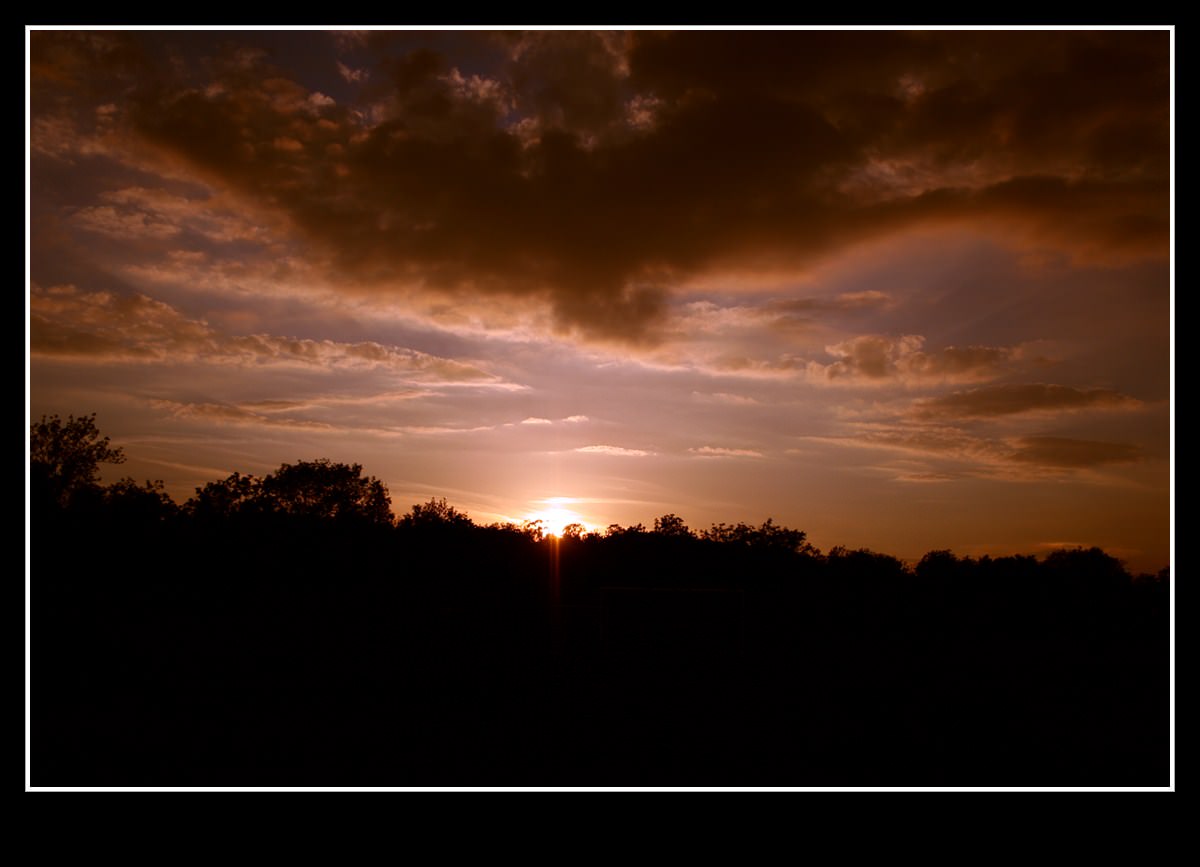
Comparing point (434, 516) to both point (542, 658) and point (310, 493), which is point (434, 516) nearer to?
point (310, 493)

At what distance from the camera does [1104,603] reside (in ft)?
114

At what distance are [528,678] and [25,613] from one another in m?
14.9

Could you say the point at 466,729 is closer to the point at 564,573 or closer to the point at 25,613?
the point at 25,613

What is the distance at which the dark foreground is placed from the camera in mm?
11188

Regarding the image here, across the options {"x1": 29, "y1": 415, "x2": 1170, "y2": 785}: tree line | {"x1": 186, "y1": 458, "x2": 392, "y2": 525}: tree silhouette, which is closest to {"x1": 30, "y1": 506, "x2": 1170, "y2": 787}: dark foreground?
{"x1": 29, "y1": 415, "x2": 1170, "y2": 785}: tree line

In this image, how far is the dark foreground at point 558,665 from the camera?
440 inches

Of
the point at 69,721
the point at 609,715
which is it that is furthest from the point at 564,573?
the point at 69,721

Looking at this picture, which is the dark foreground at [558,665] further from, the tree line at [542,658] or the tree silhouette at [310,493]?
the tree silhouette at [310,493]

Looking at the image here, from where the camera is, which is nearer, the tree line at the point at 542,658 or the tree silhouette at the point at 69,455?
the tree line at the point at 542,658

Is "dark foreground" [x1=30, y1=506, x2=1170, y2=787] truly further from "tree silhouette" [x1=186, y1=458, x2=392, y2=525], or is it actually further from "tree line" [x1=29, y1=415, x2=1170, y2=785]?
"tree silhouette" [x1=186, y1=458, x2=392, y2=525]

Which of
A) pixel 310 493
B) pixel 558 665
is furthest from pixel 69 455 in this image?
pixel 558 665

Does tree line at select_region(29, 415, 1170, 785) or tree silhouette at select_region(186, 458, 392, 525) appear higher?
tree silhouette at select_region(186, 458, 392, 525)

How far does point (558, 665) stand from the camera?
730 inches

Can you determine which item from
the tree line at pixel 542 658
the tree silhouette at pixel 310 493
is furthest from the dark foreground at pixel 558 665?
the tree silhouette at pixel 310 493
